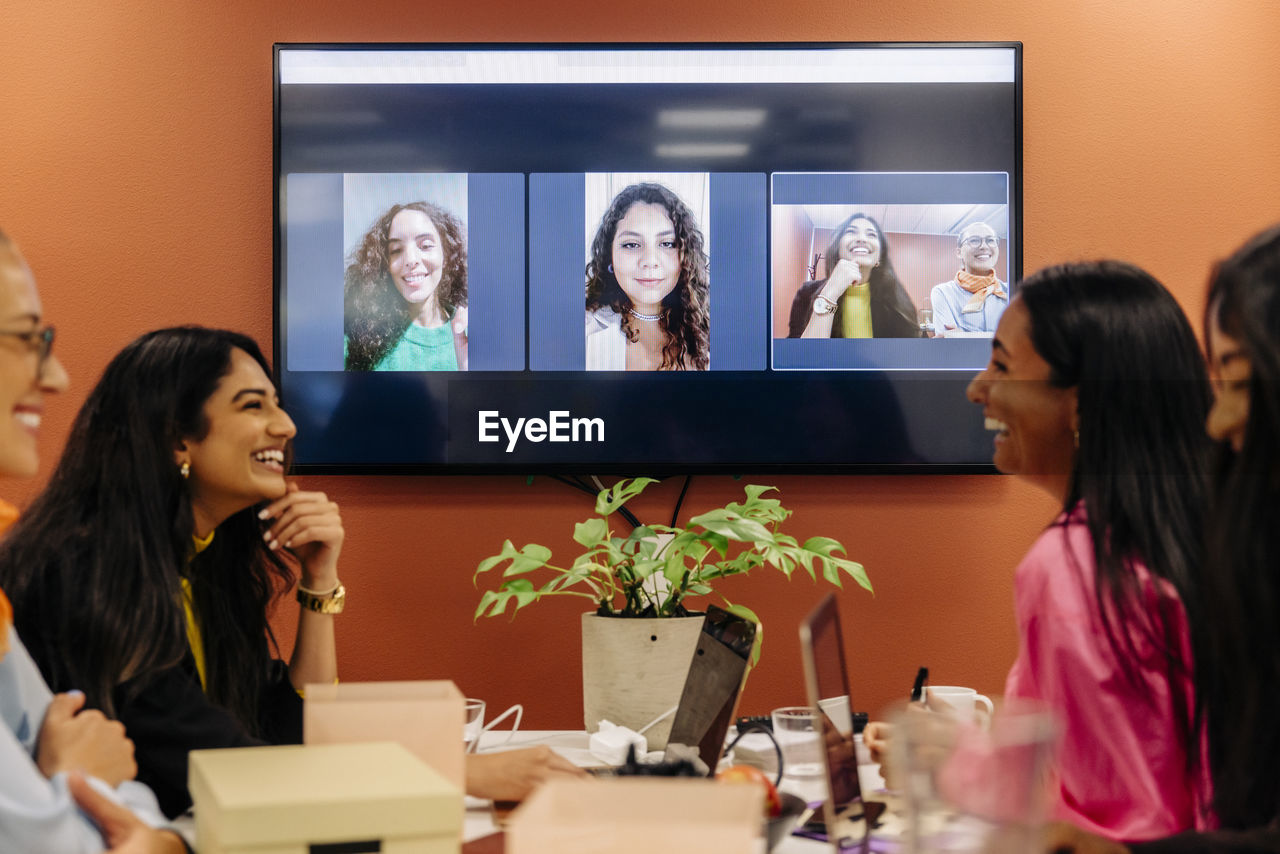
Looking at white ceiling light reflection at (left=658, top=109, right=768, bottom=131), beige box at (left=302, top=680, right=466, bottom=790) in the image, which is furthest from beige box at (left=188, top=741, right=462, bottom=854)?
white ceiling light reflection at (left=658, top=109, right=768, bottom=131)

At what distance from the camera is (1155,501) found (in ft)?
3.96

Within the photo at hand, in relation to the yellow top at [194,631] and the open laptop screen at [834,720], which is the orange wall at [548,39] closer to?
the yellow top at [194,631]

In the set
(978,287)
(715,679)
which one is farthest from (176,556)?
(978,287)

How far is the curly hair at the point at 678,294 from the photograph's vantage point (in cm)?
244

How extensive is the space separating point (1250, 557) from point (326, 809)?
813 millimetres

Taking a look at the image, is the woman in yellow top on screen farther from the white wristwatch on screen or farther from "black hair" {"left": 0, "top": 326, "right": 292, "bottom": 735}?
"black hair" {"left": 0, "top": 326, "right": 292, "bottom": 735}

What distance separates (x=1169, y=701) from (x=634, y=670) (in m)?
0.79

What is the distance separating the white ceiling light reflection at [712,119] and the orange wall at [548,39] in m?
0.20

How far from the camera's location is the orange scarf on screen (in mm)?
2420

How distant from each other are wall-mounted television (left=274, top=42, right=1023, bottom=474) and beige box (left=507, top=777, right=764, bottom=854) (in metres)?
1.75

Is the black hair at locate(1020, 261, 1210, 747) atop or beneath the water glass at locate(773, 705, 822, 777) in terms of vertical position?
atop

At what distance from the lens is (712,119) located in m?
2.46

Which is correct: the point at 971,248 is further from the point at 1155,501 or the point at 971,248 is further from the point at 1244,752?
the point at 1244,752

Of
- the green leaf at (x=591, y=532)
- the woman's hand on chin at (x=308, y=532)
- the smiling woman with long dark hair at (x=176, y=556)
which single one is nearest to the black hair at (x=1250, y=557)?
the green leaf at (x=591, y=532)
